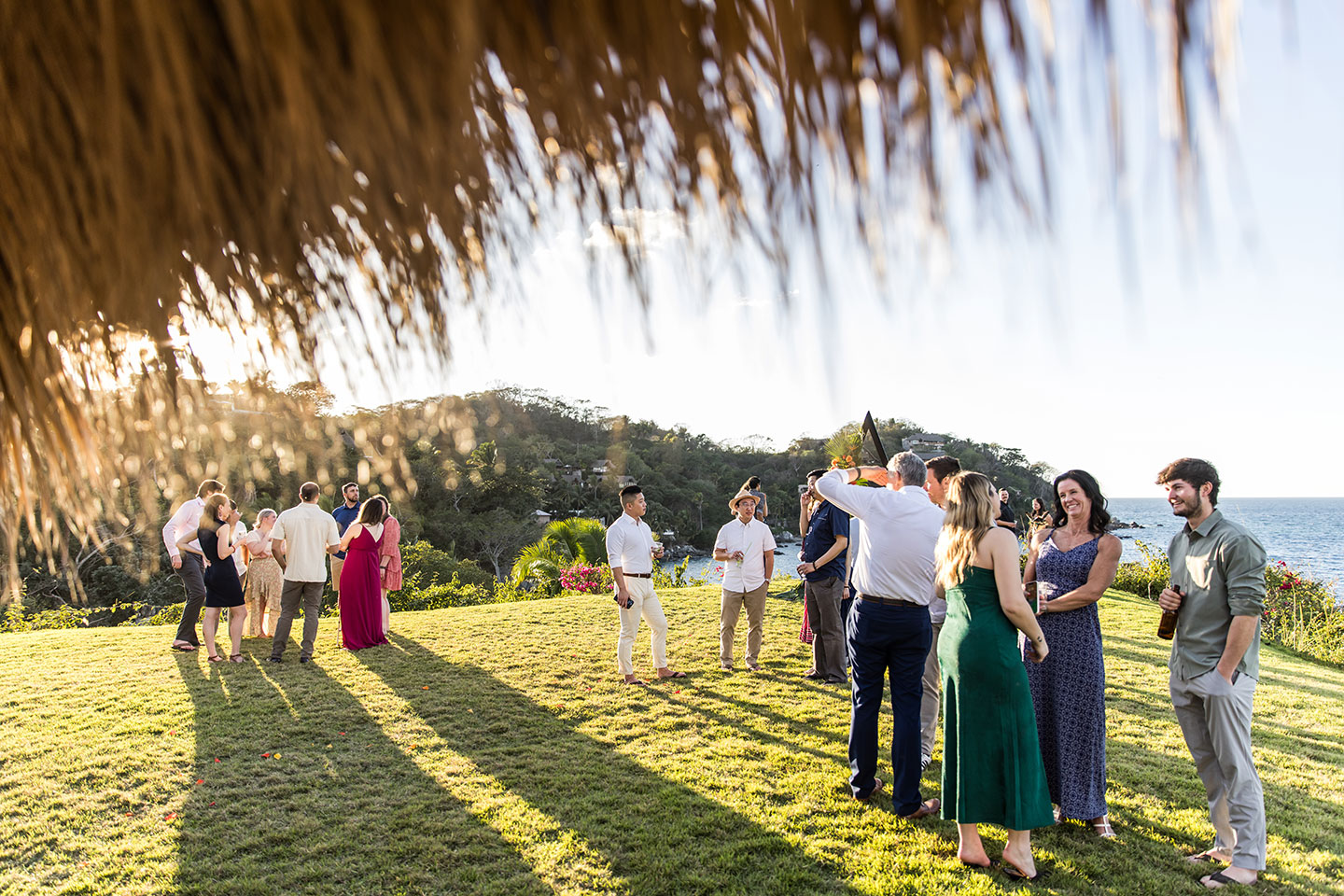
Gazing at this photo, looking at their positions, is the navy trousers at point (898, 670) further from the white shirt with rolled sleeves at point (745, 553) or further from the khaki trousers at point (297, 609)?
the khaki trousers at point (297, 609)

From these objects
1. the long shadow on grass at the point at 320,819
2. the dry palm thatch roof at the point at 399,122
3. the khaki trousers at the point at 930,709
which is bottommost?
the long shadow on grass at the point at 320,819

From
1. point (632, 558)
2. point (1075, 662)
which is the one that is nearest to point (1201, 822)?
point (1075, 662)

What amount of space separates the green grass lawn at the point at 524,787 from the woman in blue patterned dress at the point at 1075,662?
260mm

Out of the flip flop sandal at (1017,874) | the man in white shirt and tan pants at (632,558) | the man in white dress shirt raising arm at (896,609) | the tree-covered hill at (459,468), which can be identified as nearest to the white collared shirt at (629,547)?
the man in white shirt and tan pants at (632,558)

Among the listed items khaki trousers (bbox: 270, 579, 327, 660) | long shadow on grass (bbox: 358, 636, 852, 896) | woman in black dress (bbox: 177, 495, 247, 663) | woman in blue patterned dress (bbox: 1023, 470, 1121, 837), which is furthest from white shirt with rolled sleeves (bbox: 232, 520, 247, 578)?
woman in blue patterned dress (bbox: 1023, 470, 1121, 837)

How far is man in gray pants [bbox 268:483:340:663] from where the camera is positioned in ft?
23.2

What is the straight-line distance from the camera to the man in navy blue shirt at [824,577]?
6398 mm

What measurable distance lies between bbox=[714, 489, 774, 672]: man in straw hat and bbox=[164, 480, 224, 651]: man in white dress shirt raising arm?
4.67 m

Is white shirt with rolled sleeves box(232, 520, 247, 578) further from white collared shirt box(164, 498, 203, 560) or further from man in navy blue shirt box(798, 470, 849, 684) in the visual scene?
man in navy blue shirt box(798, 470, 849, 684)

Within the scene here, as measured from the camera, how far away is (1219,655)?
10.7ft

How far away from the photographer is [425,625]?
10.5 metres

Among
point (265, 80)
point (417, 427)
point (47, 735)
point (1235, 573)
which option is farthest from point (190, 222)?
point (47, 735)

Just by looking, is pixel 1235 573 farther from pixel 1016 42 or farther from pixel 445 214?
pixel 445 214

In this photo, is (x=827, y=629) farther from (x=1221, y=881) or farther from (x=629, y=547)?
(x=1221, y=881)
